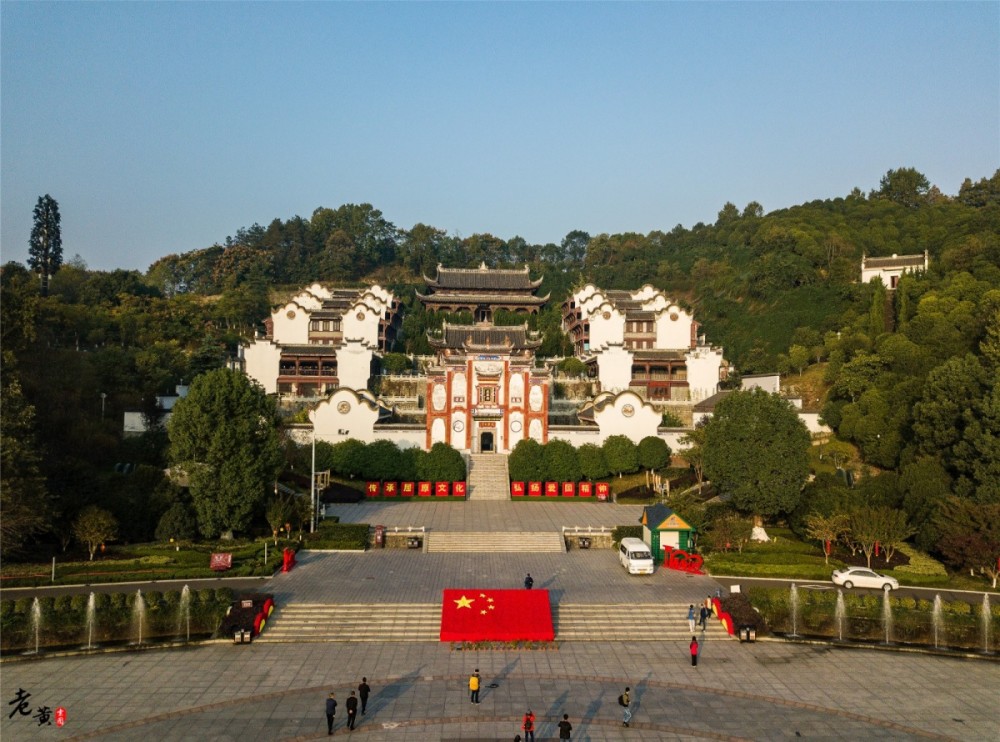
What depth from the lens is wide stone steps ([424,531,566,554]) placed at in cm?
3120

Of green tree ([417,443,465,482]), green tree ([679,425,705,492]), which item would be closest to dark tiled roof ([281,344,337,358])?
green tree ([417,443,465,482])

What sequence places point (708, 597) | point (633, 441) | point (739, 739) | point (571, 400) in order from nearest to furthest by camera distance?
point (739, 739)
point (708, 597)
point (633, 441)
point (571, 400)

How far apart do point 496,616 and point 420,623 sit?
7.11ft

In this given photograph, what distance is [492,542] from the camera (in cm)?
3167

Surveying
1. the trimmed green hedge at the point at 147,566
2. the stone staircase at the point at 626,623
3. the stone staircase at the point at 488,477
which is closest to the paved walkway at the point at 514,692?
the stone staircase at the point at 626,623

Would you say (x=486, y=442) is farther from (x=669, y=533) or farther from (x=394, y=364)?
(x=669, y=533)

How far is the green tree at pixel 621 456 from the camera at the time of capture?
41.9m

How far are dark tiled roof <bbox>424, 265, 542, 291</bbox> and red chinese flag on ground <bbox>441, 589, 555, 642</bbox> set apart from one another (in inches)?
1904

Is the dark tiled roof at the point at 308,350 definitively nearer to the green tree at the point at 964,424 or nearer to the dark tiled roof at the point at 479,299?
the dark tiled roof at the point at 479,299

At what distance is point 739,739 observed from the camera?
1616 cm

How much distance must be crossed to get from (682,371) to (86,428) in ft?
121

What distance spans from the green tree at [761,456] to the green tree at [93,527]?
73.3 feet

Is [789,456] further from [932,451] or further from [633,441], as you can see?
[633,441]

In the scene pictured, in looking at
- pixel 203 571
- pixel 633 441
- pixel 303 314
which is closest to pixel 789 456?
pixel 633 441
